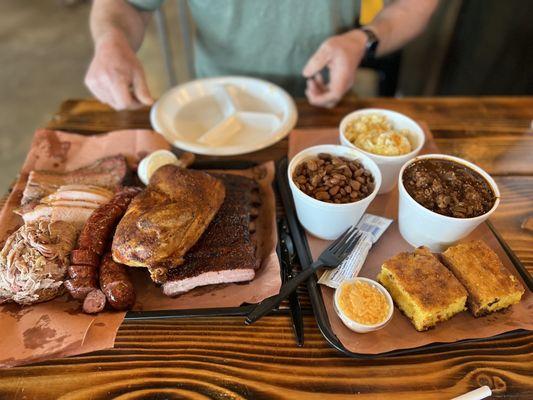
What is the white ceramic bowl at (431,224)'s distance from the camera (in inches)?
61.3

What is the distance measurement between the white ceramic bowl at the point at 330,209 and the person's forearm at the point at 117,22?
1.42 m

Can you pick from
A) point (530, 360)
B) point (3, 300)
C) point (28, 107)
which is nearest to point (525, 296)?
point (530, 360)

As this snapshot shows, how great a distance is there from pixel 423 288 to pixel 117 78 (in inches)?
70.8

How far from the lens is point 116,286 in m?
1.46

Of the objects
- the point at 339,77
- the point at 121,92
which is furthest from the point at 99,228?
the point at 339,77

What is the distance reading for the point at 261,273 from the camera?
63.7 inches

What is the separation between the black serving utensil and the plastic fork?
0.05 meters

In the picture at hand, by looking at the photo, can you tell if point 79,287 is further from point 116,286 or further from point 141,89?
point 141,89

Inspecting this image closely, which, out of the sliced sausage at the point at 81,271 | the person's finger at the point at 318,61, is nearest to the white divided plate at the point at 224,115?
the person's finger at the point at 318,61

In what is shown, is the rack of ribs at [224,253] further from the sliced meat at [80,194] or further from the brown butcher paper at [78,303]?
the sliced meat at [80,194]

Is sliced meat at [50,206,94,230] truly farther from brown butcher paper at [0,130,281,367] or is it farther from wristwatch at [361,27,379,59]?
wristwatch at [361,27,379,59]

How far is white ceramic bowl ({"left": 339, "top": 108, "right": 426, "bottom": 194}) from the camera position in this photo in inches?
73.0

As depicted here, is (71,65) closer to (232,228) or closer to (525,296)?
(232,228)

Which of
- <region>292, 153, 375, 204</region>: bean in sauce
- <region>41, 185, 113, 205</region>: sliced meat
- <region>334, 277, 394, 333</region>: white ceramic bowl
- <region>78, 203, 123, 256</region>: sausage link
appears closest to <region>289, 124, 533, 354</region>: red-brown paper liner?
<region>334, 277, 394, 333</region>: white ceramic bowl
